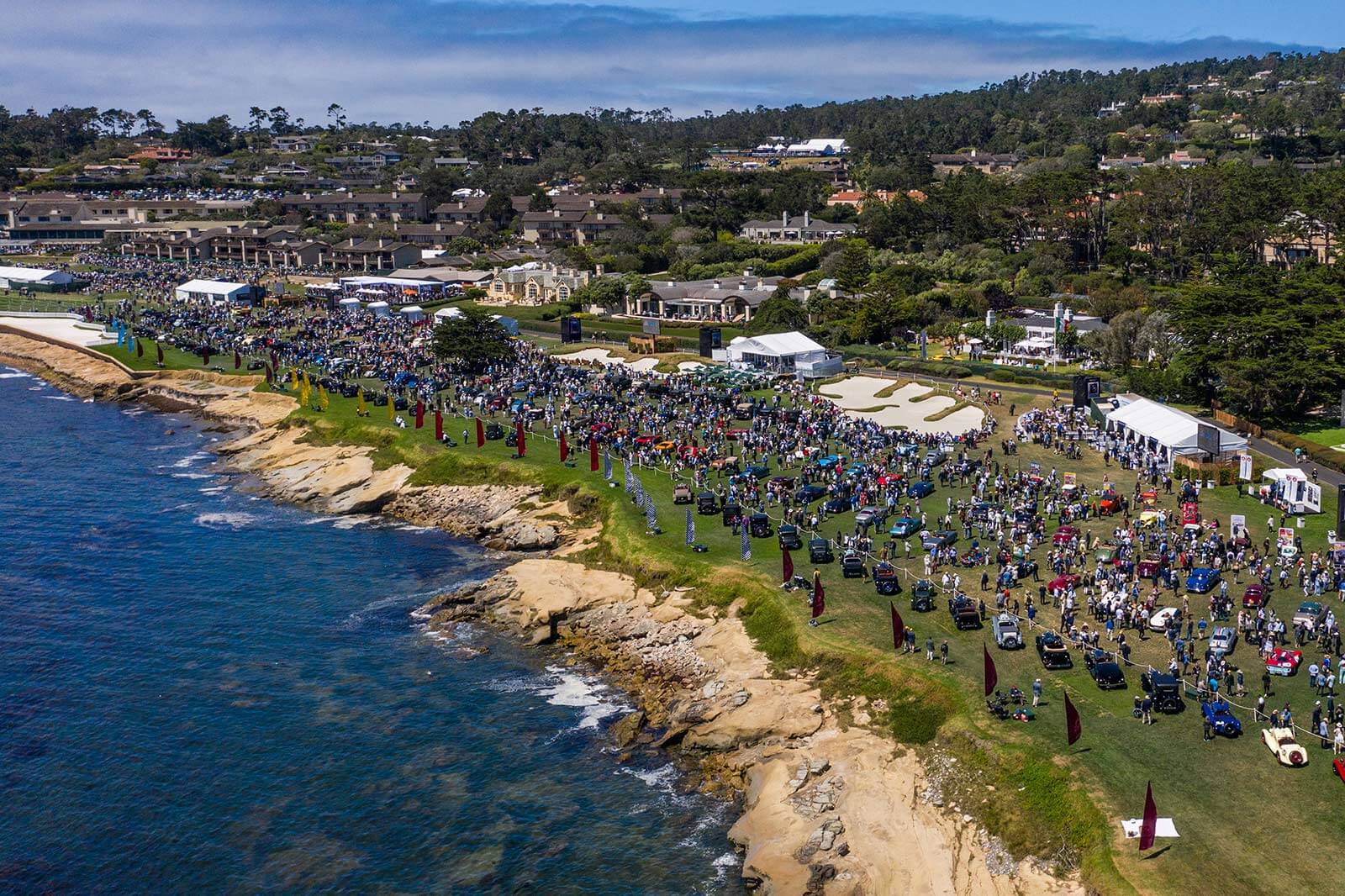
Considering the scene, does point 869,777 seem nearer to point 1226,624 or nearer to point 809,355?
point 1226,624

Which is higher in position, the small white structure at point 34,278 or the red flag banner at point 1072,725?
the small white structure at point 34,278

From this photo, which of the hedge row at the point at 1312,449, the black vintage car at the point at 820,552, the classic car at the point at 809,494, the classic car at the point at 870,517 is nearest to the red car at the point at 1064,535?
the classic car at the point at 870,517

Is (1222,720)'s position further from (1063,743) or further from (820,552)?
(820,552)

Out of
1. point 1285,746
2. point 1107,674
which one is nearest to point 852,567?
point 1107,674

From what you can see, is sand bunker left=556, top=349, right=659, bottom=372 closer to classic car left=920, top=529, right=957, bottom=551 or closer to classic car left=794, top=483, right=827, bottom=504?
classic car left=794, top=483, right=827, bottom=504

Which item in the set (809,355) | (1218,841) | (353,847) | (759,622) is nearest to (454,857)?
(353,847)

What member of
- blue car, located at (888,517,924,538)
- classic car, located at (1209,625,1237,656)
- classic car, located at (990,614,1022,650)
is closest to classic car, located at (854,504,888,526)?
blue car, located at (888,517,924,538)

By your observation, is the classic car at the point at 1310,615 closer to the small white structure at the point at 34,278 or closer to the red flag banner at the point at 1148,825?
the red flag banner at the point at 1148,825
